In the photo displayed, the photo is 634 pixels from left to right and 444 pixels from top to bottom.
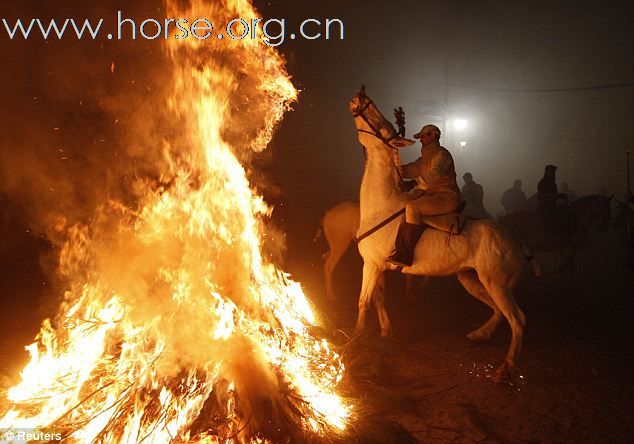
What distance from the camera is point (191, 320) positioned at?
387 centimetres

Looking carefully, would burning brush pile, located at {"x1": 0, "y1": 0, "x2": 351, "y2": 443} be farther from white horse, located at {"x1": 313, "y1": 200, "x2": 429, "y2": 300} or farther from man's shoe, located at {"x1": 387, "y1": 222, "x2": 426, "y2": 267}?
white horse, located at {"x1": 313, "y1": 200, "x2": 429, "y2": 300}

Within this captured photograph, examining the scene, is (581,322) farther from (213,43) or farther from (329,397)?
(213,43)

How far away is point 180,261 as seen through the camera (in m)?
4.21

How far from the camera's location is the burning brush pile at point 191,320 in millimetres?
3553

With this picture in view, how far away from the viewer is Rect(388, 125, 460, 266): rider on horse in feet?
18.5

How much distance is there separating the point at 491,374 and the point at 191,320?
163 inches

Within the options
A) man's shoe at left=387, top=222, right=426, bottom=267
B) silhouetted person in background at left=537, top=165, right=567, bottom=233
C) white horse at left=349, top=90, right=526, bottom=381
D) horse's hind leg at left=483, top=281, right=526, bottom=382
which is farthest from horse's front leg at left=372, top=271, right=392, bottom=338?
silhouetted person in background at left=537, top=165, right=567, bottom=233

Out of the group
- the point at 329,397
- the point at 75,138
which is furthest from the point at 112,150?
the point at 329,397

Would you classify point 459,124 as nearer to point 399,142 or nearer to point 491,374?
point 399,142

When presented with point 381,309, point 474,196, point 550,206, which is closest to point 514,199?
point 474,196

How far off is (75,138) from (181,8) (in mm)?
4455

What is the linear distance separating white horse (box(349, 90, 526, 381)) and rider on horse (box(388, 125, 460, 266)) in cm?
16

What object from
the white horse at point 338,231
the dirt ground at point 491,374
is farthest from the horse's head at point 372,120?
the white horse at point 338,231

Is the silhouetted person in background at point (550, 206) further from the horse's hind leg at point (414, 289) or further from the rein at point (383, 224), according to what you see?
the rein at point (383, 224)
